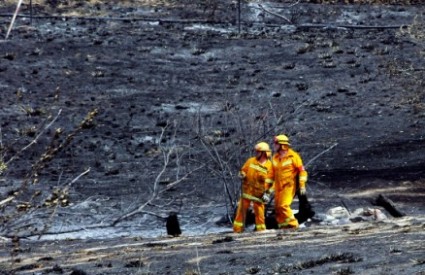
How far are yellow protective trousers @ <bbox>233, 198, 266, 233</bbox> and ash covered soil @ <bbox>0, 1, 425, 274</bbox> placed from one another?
851 mm

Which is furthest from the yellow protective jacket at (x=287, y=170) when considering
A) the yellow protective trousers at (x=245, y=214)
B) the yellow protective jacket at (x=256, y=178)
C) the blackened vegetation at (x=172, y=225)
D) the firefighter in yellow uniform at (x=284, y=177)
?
the blackened vegetation at (x=172, y=225)

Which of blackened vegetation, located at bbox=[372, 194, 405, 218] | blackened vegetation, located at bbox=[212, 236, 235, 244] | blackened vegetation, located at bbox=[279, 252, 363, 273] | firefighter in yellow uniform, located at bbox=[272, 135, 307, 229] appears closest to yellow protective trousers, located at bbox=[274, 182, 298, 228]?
firefighter in yellow uniform, located at bbox=[272, 135, 307, 229]

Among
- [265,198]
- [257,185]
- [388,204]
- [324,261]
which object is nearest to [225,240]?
[265,198]

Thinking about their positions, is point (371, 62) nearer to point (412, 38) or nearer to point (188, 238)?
point (412, 38)

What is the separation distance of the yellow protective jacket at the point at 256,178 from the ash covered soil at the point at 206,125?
1078 millimetres

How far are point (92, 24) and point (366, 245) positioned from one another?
23.8 m

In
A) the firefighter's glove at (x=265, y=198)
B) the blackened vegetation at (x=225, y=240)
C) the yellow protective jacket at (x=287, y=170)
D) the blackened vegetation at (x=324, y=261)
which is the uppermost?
the blackened vegetation at (x=324, y=261)

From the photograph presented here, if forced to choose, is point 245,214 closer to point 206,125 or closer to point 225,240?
point 225,240

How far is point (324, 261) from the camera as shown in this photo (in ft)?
31.7

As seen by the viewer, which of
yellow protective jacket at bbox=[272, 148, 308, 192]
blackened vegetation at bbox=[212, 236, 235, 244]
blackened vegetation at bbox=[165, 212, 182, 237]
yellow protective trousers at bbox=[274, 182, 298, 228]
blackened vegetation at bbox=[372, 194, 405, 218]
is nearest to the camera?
blackened vegetation at bbox=[212, 236, 235, 244]

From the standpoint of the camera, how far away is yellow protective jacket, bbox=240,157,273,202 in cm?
1488

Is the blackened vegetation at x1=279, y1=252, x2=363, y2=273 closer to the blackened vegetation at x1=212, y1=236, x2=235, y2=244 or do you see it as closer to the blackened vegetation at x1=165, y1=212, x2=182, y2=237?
the blackened vegetation at x1=212, y1=236, x2=235, y2=244

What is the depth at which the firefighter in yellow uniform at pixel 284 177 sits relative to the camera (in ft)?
48.5

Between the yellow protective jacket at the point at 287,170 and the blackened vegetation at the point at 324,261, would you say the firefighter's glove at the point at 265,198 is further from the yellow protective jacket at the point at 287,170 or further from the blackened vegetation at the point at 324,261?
the blackened vegetation at the point at 324,261
